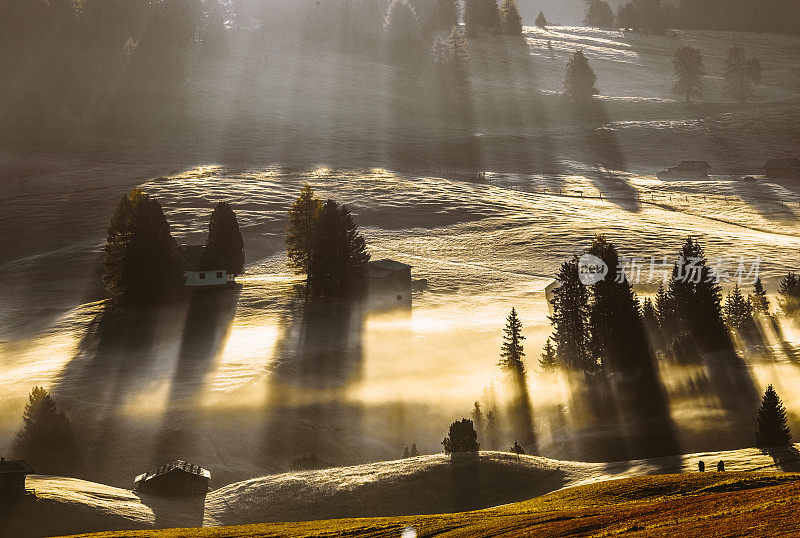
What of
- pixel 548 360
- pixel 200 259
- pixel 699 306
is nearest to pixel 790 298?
pixel 699 306

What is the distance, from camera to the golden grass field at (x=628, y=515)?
917 inches

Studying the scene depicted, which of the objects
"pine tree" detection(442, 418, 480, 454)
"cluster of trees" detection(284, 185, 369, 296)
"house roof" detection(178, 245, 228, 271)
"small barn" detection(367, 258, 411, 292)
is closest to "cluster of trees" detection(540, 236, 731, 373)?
"small barn" detection(367, 258, 411, 292)

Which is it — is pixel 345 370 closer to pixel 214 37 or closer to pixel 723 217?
pixel 723 217

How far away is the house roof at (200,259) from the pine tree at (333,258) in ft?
29.0

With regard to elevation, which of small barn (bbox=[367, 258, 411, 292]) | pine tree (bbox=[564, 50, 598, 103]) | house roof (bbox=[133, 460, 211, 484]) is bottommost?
house roof (bbox=[133, 460, 211, 484])

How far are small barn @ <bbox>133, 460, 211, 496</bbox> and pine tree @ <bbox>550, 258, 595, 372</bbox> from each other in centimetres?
2999

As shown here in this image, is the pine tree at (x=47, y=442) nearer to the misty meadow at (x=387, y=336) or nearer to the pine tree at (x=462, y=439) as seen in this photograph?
the misty meadow at (x=387, y=336)

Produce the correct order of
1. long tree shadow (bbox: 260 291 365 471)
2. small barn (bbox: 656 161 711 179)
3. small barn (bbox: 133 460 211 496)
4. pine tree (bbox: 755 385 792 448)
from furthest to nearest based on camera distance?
small barn (bbox: 656 161 711 179)
long tree shadow (bbox: 260 291 365 471)
pine tree (bbox: 755 385 792 448)
small barn (bbox: 133 460 211 496)

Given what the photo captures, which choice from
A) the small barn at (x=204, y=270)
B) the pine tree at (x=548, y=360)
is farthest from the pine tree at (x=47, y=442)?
the pine tree at (x=548, y=360)

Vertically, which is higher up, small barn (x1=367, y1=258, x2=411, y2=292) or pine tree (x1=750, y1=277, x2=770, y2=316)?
small barn (x1=367, y1=258, x2=411, y2=292)

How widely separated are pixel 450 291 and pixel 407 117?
10041 centimetres

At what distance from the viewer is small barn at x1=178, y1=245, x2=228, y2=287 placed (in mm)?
75312

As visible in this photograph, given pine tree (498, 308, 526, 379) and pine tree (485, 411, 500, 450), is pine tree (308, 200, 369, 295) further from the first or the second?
pine tree (485, 411, 500, 450)

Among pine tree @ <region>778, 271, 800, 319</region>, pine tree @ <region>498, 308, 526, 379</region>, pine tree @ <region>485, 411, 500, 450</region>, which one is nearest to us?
pine tree @ <region>485, 411, 500, 450</region>
